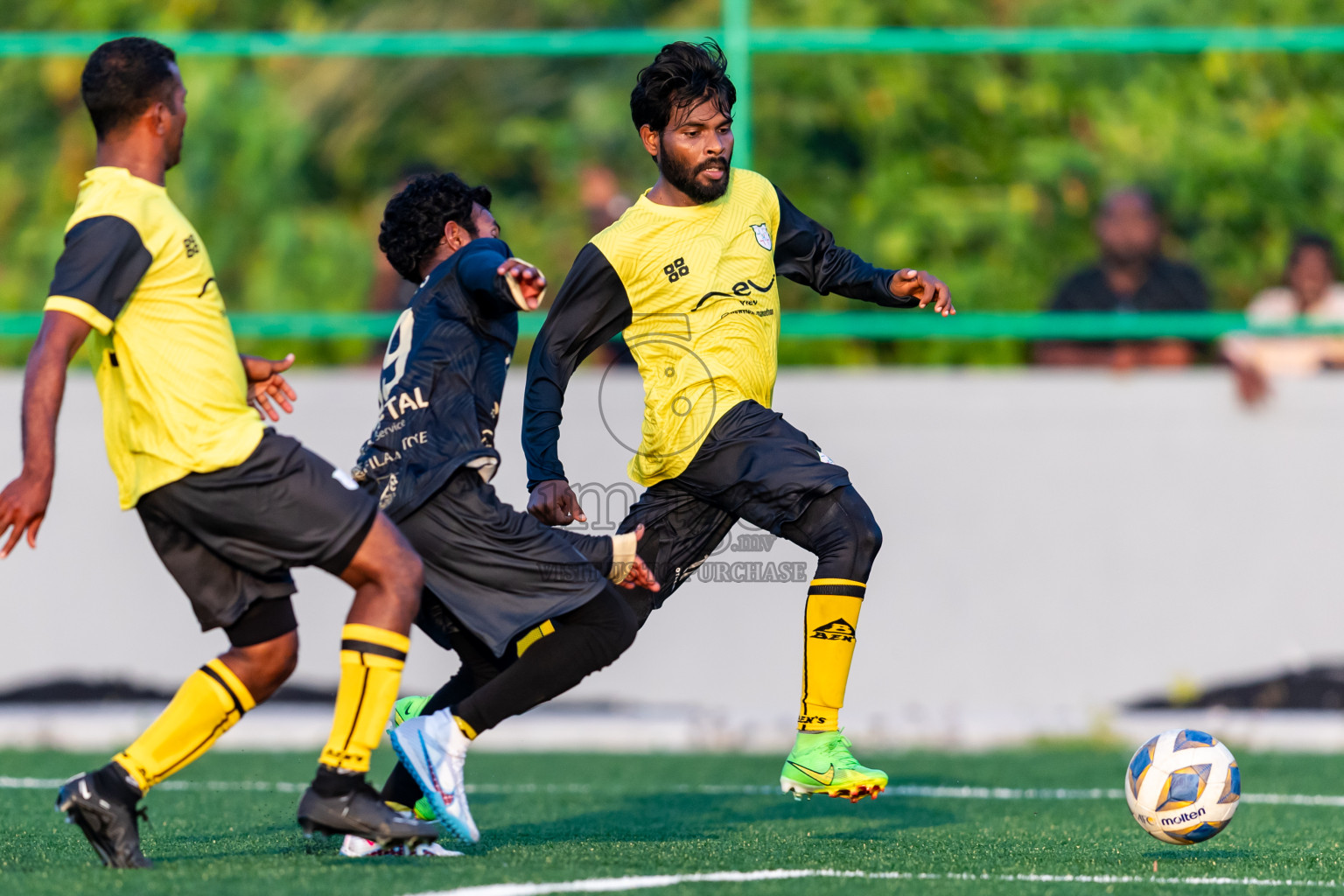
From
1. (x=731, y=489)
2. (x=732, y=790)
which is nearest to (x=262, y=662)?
(x=731, y=489)

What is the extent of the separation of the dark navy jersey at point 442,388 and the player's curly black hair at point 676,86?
76 centimetres

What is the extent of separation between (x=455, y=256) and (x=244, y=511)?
1.15m

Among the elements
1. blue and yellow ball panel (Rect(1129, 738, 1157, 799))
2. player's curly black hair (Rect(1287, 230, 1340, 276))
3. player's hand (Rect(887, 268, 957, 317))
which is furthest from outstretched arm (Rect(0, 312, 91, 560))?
player's curly black hair (Rect(1287, 230, 1340, 276))

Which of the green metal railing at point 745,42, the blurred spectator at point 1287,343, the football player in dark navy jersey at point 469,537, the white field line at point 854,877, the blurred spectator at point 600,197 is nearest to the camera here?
the white field line at point 854,877

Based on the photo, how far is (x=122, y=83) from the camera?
4.36m

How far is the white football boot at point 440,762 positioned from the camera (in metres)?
4.63

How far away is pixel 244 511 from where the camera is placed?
14.2ft

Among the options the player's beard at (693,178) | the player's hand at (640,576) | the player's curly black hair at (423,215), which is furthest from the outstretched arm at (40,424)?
the player's beard at (693,178)

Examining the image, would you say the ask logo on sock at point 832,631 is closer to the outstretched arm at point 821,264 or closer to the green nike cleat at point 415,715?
the outstretched arm at point 821,264

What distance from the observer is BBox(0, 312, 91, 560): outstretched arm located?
157 inches

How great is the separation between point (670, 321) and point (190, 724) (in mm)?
2034

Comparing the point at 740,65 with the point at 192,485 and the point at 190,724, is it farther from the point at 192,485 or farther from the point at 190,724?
the point at 190,724

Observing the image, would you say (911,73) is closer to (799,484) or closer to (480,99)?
(480,99)

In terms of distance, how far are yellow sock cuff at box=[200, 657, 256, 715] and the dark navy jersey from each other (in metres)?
0.67
